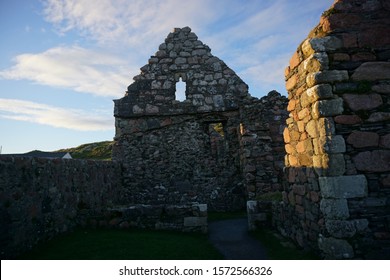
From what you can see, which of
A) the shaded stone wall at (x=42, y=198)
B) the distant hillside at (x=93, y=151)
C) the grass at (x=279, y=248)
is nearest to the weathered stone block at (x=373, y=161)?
the grass at (x=279, y=248)

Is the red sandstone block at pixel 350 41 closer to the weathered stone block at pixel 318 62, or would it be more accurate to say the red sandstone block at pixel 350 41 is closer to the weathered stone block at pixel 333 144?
the weathered stone block at pixel 318 62

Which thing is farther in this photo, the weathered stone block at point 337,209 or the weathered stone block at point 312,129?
the weathered stone block at point 312,129

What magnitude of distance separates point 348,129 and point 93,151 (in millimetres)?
47538

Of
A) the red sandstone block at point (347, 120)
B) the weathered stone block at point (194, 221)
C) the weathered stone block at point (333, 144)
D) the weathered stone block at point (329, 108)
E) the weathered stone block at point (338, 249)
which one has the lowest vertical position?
the weathered stone block at point (194, 221)

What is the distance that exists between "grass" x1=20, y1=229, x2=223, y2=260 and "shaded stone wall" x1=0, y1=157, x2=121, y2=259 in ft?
0.97

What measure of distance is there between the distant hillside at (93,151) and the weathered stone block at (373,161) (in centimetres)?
4089

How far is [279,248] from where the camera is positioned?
5.78 m

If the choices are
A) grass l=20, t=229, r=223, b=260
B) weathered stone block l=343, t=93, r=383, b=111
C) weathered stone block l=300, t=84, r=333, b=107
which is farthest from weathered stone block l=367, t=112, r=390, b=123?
grass l=20, t=229, r=223, b=260

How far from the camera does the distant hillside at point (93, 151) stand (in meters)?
44.4

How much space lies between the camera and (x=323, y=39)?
186 inches

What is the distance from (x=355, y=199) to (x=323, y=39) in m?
2.56

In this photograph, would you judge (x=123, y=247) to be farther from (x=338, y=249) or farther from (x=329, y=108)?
(x=329, y=108)
